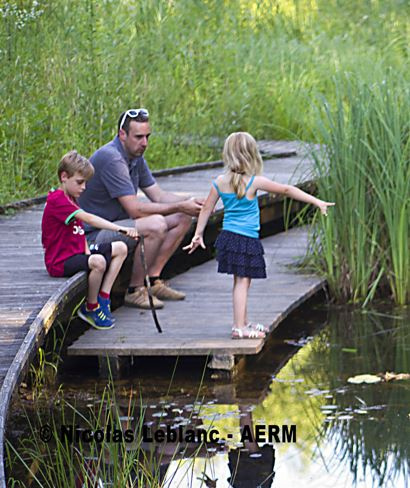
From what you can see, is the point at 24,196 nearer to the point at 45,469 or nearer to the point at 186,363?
the point at 186,363

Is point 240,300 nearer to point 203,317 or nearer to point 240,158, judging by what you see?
point 203,317

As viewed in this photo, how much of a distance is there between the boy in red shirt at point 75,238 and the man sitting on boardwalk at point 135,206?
402mm

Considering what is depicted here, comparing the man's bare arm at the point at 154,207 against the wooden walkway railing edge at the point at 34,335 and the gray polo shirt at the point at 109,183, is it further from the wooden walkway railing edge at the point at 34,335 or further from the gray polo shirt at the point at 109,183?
the wooden walkway railing edge at the point at 34,335

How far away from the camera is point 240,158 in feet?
20.6

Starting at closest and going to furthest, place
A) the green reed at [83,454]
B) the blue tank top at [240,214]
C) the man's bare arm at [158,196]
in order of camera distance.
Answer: the green reed at [83,454] → the blue tank top at [240,214] → the man's bare arm at [158,196]

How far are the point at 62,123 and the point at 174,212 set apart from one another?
10.1ft

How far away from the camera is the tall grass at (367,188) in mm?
7664

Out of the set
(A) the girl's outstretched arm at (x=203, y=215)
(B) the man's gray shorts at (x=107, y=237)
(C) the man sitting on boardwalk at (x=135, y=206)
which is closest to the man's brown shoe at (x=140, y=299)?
(C) the man sitting on boardwalk at (x=135, y=206)

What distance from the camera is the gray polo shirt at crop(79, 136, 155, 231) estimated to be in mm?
6957

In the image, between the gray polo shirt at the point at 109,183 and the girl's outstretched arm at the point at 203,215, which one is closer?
the girl's outstretched arm at the point at 203,215

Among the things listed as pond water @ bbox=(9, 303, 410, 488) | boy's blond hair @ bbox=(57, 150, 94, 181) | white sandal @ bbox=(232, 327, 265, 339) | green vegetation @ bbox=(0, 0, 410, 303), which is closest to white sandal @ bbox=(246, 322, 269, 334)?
white sandal @ bbox=(232, 327, 265, 339)

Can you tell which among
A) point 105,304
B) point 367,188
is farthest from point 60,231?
point 367,188

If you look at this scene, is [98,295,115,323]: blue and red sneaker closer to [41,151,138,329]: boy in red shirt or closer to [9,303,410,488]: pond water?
[41,151,138,329]: boy in red shirt

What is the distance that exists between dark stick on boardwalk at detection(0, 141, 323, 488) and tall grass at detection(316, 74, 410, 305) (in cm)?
32
